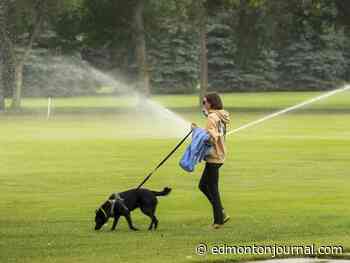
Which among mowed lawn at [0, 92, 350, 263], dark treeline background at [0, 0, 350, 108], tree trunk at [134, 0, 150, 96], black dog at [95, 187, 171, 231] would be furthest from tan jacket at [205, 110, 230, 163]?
tree trunk at [134, 0, 150, 96]

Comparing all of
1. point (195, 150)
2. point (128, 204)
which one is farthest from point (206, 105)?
point (128, 204)

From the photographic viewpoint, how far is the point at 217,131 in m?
15.2

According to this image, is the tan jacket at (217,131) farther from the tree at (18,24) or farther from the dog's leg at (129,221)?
the tree at (18,24)

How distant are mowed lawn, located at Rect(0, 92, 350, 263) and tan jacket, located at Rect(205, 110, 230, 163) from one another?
99 cm

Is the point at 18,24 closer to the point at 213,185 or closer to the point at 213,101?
the point at 213,185

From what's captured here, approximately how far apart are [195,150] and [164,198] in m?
5.48

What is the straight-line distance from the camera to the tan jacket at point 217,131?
49.7 feet

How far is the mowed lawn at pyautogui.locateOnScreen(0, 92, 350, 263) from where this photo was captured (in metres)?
13.9

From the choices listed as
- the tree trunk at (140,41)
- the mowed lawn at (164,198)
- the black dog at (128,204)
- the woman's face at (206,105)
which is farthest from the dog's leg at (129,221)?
the tree trunk at (140,41)

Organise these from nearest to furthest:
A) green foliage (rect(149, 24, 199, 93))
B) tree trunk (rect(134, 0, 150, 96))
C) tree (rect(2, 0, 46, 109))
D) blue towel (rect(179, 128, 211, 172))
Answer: blue towel (rect(179, 128, 211, 172)) → tree (rect(2, 0, 46, 109)) → tree trunk (rect(134, 0, 150, 96)) → green foliage (rect(149, 24, 199, 93))

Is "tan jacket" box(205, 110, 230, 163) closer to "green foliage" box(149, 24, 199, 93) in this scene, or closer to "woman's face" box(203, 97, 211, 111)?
"woman's face" box(203, 97, 211, 111)

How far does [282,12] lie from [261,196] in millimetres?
50155

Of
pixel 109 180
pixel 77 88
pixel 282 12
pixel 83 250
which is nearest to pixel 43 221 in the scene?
pixel 83 250

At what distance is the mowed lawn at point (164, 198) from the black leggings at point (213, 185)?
24 cm
